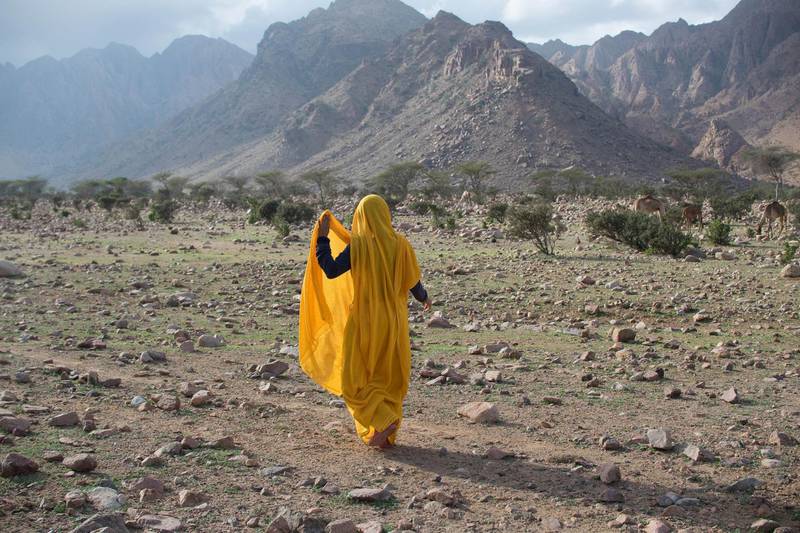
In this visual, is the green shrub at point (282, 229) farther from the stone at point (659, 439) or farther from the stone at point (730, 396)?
the stone at point (659, 439)

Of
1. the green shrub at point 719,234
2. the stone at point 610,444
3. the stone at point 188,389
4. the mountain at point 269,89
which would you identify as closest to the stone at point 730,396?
the stone at point 610,444

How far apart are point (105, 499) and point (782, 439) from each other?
3.46 m

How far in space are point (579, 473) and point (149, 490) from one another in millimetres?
2035

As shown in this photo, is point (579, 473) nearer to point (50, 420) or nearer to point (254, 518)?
point (254, 518)

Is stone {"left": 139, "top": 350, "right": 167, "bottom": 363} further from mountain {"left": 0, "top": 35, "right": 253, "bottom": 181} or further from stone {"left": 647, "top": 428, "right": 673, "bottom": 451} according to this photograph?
mountain {"left": 0, "top": 35, "right": 253, "bottom": 181}

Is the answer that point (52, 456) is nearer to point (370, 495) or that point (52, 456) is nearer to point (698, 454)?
point (370, 495)

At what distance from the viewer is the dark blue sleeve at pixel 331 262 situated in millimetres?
4133

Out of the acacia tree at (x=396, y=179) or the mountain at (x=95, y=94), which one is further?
the mountain at (x=95, y=94)

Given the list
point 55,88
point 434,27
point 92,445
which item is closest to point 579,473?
point 92,445

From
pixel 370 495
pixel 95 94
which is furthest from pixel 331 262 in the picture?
pixel 95 94

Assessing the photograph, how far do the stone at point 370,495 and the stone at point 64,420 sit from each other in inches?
68.0

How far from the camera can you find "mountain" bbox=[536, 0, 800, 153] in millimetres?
80250

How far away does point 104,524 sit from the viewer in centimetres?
278

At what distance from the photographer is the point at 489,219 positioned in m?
19.5
